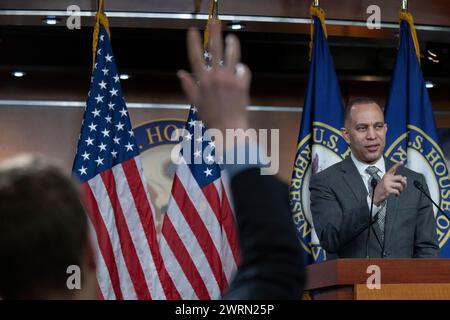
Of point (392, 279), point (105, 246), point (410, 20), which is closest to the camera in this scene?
point (392, 279)

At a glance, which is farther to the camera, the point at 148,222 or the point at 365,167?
the point at 148,222

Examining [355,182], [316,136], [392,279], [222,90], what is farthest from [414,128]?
[222,90]

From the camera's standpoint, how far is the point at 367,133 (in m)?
4.25

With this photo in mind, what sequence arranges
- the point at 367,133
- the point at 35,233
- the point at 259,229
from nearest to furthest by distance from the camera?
the point at 35,233 < the point at 259,229 < the point at 367,133

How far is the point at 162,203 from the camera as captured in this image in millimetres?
6551

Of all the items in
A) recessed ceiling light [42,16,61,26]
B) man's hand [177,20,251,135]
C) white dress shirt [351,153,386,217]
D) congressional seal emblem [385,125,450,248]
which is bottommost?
man's hand [177,20,251,135]

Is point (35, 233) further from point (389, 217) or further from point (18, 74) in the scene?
point (18, 74)

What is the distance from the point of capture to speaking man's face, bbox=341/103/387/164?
4.24 metres

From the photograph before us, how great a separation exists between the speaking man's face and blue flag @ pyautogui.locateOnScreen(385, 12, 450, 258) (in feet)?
4.93

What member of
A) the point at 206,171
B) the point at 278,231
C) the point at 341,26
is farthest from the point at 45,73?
the point at 278,231

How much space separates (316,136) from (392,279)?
281 cm

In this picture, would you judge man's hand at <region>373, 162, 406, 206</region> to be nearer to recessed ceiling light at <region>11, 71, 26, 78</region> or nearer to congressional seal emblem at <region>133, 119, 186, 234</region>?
congressional seal emblem at <region>133, 119, 186, 234</region>

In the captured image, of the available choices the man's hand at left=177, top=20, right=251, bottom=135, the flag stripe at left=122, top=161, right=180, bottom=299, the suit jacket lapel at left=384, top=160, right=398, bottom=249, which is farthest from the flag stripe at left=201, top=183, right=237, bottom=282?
the man's hand at left=177, top=20, right=251, bottom=135

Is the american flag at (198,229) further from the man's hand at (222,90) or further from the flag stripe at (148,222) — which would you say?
the man's hand at (222,90)
